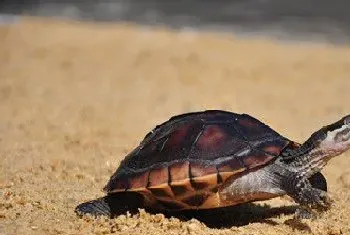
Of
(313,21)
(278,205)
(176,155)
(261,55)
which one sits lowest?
(278,205)

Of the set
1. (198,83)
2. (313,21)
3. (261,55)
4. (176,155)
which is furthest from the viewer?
(313,21)

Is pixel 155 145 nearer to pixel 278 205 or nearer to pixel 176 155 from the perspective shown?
pixel 176 155

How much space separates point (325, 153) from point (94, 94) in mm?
5232

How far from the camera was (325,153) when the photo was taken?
4.24m

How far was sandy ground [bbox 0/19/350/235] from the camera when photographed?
4.30 m

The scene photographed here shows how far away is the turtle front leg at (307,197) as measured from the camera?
13.5 feet

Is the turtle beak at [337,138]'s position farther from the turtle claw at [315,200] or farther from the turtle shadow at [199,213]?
the turtle shadow at [199,213]

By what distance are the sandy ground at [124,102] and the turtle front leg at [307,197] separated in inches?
4.3

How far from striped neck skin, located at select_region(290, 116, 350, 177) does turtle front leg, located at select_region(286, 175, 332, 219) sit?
0.09 meters

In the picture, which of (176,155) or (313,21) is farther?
(313,21)

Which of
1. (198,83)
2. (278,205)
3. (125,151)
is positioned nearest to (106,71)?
(198,83)

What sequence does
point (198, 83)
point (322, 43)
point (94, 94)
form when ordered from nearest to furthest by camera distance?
point (94, 94)
point (198, 83)
point (322, 43)

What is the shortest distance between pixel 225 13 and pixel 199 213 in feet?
43.5

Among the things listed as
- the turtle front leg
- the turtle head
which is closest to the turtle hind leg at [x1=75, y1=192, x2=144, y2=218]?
the turtle front leg
